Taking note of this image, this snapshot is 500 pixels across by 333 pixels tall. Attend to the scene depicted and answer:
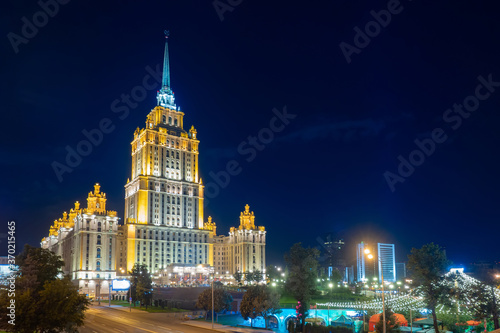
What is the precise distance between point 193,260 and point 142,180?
1426 inches

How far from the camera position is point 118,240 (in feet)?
537

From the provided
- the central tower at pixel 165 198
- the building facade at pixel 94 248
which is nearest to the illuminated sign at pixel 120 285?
the building facade at pixel 94 248

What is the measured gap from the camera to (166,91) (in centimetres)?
18800

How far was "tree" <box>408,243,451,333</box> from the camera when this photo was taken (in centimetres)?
5431

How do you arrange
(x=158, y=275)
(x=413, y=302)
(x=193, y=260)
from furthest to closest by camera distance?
(x=193, y=260), (x=158, y=275), (x=413, y=302)

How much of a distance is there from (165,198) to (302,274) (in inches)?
4494

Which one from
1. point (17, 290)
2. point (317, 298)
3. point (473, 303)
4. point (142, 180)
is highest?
point (142, 180)

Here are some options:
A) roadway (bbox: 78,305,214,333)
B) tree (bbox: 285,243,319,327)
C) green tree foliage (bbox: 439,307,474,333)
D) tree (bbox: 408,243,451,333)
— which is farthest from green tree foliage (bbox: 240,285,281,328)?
green tree foliage (bbox: 439,307,474,333)

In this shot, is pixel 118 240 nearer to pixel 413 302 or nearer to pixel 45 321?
pixel 413 302

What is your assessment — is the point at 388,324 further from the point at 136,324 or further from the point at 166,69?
the point at 166,69

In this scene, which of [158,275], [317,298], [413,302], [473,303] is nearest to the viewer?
[473,303]

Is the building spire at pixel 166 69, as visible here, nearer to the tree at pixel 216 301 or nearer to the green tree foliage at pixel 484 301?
the tree at pixel 216 301

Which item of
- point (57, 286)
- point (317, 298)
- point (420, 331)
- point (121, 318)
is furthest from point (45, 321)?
point (317, 298)

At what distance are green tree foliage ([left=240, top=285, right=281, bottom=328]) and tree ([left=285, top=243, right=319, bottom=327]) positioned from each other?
2.76 metres
